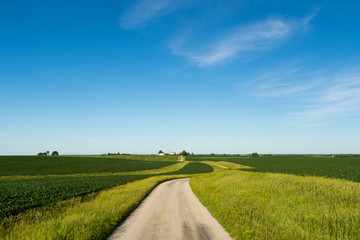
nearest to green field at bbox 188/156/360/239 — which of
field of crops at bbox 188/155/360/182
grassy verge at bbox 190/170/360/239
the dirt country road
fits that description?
grassy verge at bbox 190/170/360/239

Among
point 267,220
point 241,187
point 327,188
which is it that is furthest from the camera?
point 241,187

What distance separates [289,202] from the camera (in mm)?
13266

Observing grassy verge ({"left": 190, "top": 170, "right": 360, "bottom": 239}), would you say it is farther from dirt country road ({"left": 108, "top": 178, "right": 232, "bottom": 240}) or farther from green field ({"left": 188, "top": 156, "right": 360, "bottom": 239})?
dirt country road ({"left": 108, "top": 178, "right": 232, "bottom": 240})

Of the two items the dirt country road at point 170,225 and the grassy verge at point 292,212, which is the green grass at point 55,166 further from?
the grassy verge at point 292,212

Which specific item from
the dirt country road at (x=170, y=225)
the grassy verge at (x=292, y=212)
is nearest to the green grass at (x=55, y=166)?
the dirt country road at (x=170, y=225)

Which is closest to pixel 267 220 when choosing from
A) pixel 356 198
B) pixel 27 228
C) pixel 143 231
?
pixel 143 231

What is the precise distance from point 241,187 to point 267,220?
879cm

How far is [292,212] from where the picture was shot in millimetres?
11406

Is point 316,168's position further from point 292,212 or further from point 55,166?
point 55,166

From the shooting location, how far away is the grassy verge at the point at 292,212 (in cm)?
884

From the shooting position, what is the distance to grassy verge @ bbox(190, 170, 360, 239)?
29.0 ft

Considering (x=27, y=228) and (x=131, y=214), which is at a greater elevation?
(x=27, y=228)

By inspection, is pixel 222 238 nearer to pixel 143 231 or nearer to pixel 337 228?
pixel 143 231

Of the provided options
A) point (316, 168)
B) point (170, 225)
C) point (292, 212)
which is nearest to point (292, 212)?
point (292, 212)
